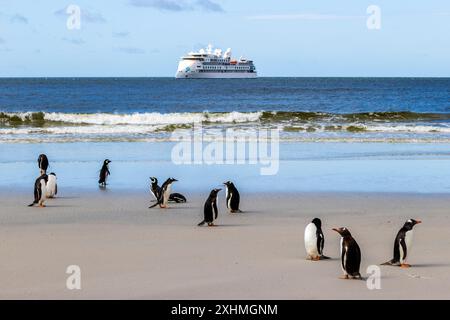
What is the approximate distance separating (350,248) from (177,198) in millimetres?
5233

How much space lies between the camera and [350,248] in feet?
23.8

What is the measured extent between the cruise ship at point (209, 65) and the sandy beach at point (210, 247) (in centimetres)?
11686

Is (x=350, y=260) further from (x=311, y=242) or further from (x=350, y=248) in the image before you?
(x=311, y=242)

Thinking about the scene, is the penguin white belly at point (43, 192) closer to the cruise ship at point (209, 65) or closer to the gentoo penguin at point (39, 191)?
the gentoo penguin at point (39, 191)

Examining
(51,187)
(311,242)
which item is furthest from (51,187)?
(311,242)

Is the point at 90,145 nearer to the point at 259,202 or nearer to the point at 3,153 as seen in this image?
the point at 3,153

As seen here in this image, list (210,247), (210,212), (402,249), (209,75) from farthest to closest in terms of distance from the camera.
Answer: (209,75), (210,212), (210,247), (402,249)

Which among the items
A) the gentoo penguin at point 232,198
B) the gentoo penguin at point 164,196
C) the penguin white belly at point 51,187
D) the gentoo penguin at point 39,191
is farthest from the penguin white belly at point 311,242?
the penguin white belly at point 51,187

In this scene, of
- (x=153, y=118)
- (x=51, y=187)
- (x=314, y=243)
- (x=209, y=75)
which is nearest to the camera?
(x=314, y=243)

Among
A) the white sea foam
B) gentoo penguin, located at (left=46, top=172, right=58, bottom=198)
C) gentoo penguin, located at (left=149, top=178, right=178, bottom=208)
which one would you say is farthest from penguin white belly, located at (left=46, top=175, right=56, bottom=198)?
the white sea foam

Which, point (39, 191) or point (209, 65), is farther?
point (209, 65)
